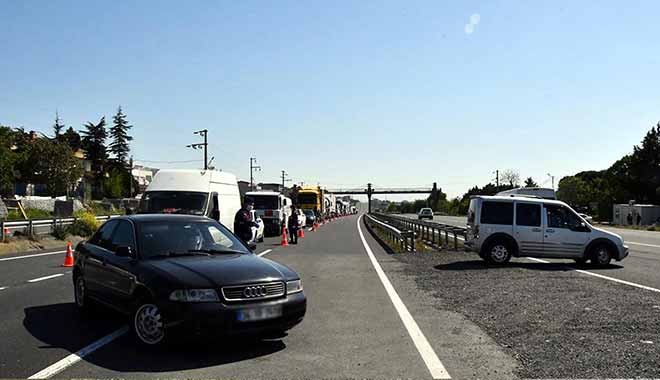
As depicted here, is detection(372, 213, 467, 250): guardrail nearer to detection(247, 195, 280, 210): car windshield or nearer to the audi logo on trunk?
detection(247, 195, 280, 210): car windshield

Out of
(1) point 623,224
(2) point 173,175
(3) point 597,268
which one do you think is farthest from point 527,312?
(1) point 623,224

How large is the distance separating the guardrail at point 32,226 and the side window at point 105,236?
11490mm

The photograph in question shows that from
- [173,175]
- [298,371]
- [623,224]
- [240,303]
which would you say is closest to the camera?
[298,371]

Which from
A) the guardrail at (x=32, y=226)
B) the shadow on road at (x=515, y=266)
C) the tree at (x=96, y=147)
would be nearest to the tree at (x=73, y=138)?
the tree at (x=96, y=147)

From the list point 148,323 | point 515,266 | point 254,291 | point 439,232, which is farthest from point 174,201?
point 254,291

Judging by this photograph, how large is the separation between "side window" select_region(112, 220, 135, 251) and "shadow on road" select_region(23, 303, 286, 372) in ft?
3.62

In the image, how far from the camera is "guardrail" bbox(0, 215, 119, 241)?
22.9 meters

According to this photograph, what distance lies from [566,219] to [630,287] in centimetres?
506

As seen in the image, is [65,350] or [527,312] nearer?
[65,350]

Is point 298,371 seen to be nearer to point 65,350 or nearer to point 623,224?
point 65,350

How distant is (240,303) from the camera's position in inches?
265

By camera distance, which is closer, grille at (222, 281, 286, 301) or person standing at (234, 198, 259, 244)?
grille at (222, 281, 286, 301)

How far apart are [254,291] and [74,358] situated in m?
1.98

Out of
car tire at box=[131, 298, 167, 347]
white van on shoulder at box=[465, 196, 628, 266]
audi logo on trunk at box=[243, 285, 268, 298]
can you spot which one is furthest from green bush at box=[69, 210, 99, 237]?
audi logo on trunk at box=[243, 285, 268, 298]
